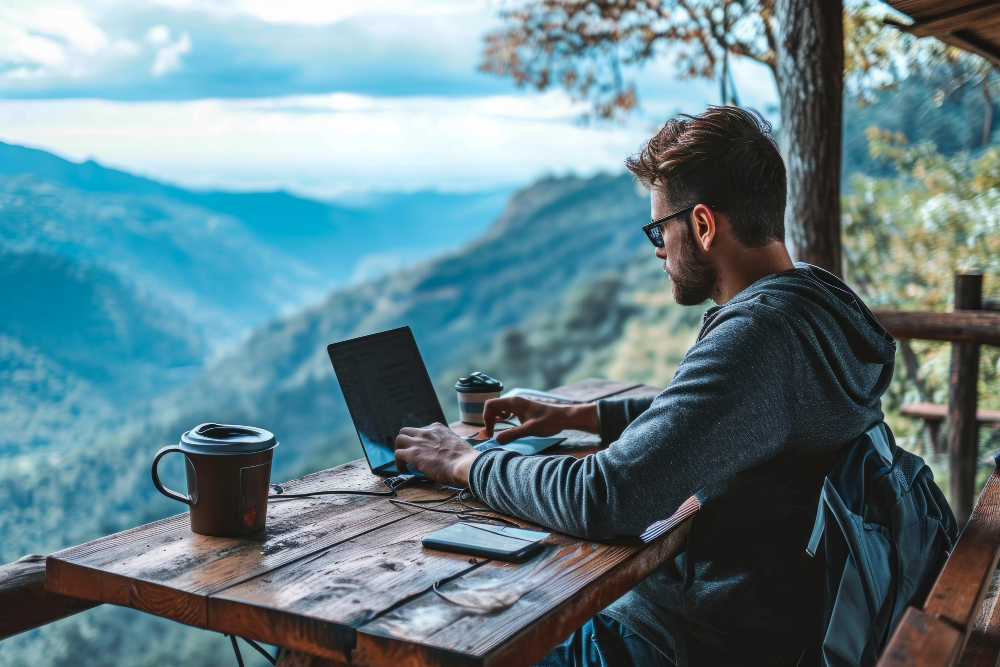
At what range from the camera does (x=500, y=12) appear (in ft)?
20.5

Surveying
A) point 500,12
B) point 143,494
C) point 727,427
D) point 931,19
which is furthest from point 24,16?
point 727,427

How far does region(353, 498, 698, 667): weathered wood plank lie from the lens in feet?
2.47

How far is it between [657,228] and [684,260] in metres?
0.08

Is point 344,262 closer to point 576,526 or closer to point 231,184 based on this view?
Result: point 231,184

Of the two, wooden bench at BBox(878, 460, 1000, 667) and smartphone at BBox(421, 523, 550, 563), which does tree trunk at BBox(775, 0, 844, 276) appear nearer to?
wooden bench at BBox(878, 460, 1000, 667)

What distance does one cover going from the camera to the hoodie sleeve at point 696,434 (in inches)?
37.7

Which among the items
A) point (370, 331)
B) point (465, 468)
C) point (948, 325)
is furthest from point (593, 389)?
point (370, 331)

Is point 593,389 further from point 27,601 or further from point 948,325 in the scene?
point 948,325

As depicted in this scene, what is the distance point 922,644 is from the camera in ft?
2.32

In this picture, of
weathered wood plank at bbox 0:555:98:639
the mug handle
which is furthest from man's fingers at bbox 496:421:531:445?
weathered wood plank at bbox 0:555:98:639

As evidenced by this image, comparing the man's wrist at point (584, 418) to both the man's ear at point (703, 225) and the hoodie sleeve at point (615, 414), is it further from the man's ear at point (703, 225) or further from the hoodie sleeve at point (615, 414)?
the man's ear at point (703, 225)

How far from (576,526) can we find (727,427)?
0.26m

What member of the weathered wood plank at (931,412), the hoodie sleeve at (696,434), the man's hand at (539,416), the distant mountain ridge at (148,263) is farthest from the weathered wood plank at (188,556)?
the distant mountain ridge at (148,263)

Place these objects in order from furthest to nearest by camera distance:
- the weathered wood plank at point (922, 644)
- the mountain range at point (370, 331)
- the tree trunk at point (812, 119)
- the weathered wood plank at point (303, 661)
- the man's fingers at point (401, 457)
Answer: the mountain range at point (370, 331)
the tree trunk at point (812, 119)
the man's fingers at point (401, 457)
the weathered wood plank at point (303, 661)
the weathered wood plank at point (922, 644)
